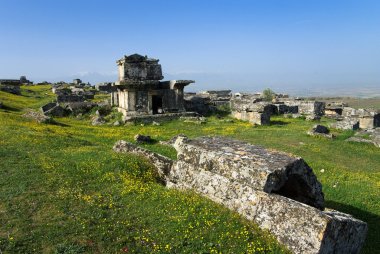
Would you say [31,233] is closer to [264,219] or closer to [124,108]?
[264,219]

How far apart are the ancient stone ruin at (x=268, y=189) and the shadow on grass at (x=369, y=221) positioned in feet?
7.54

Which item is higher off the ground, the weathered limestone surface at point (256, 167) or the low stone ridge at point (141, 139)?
the weathered limestone surface at point (256, 167)

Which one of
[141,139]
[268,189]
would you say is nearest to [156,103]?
[141,139]

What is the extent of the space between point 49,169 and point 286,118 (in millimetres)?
32971

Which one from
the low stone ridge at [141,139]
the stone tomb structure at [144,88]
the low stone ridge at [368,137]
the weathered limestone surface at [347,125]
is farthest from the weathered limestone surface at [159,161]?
the weathered limestone surface at [347,125]

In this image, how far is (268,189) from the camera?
8430 millimetres

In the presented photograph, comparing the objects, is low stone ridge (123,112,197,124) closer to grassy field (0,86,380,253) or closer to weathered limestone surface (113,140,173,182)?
grassy field (0,86,380,253)

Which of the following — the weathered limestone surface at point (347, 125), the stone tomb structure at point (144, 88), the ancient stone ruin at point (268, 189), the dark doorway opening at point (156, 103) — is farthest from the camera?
the dark doorway opening at point (156, 103)

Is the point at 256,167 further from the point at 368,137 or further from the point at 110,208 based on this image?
the point at 368,137

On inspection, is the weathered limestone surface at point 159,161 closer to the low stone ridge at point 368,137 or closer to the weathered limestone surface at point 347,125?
the low stone ridge at point 368,137

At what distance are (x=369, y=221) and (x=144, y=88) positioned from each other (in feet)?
91.6

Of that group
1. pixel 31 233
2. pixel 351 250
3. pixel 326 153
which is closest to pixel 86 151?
pixel 31 233

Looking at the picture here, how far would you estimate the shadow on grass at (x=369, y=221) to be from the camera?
34.2 ft

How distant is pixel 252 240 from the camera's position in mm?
7660
